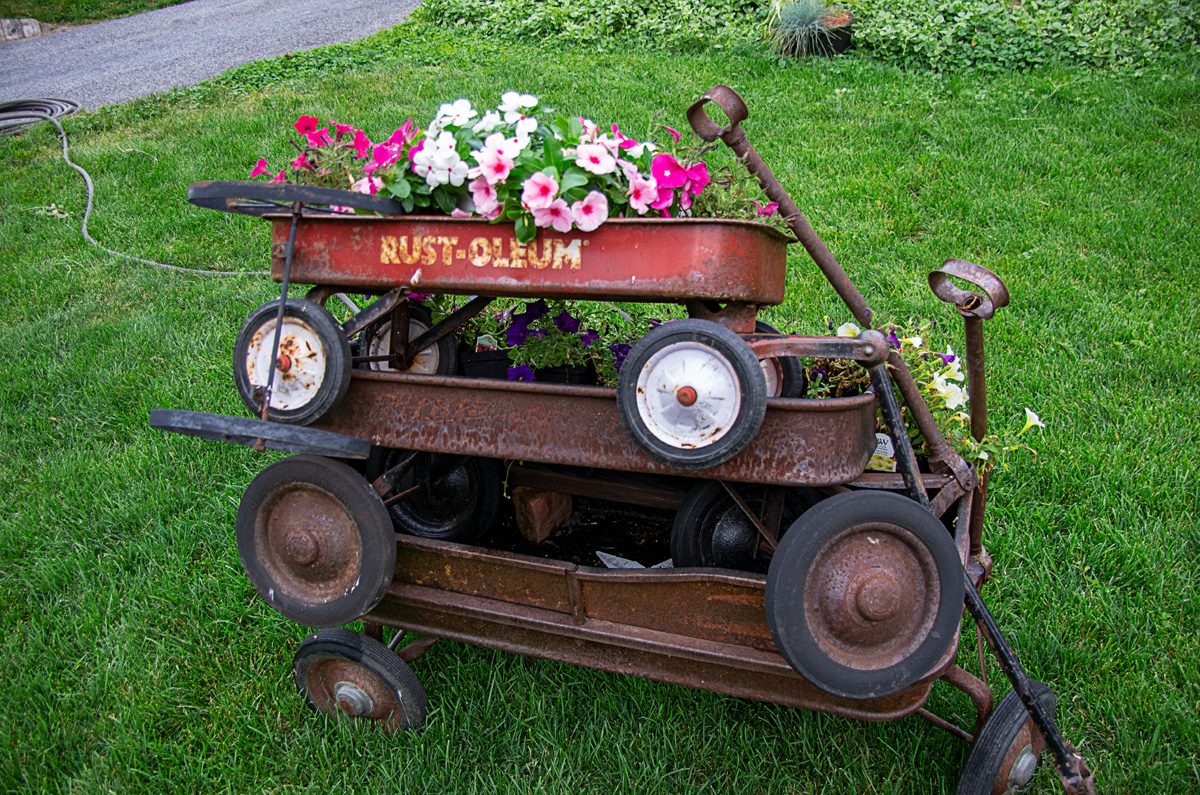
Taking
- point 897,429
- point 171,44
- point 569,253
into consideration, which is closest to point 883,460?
point 897,429

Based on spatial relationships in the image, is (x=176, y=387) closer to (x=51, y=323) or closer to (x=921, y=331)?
(x=51, y=323)

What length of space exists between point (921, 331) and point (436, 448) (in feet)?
5.28

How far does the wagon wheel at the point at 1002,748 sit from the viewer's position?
→ 2.18 meters

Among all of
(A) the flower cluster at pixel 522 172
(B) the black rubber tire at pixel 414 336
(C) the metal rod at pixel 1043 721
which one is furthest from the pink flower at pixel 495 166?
(C) the metal rod at pixel 1043 721

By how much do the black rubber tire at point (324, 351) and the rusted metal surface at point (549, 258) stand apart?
0.50 feet

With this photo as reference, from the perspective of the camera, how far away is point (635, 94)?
24.4 ft

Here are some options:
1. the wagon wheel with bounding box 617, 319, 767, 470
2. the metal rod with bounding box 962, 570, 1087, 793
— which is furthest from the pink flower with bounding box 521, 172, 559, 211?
the metal rod with bounding box 962, 570, 1087, 793

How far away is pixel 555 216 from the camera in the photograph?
81.9 inches

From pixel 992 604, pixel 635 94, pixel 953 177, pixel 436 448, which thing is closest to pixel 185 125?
pixel 635 94

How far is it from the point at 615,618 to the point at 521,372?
853 millimetres

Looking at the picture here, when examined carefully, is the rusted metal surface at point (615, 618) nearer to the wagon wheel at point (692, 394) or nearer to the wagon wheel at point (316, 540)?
the wagon wheel at point (316, 540)

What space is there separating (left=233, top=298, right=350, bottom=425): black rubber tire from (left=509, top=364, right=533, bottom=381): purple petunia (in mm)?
677

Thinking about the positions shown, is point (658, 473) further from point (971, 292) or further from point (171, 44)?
point (171, 44)

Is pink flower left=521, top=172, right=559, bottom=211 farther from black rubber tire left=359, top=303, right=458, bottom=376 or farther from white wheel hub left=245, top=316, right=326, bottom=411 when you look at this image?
black rubber tire left=359, top=303, right=458, bottom=376
